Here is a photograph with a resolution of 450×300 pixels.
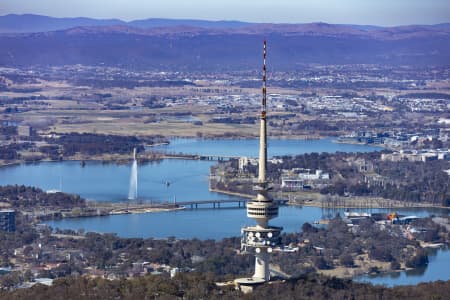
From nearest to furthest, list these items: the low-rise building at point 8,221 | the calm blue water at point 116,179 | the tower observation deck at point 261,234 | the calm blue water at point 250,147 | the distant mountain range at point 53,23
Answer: the tower observation deck at point 261,234, the low-rise building at point 8,221, the calm blue water at point 116,179, the calm blue water at point 250,147, the distant mountain range at point 53,23

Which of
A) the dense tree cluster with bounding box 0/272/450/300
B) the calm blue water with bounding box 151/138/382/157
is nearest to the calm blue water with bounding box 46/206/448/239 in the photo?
the dense tree cluster with bounding box 0/272/450/300

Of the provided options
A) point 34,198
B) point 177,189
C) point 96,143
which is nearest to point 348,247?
point 34,198

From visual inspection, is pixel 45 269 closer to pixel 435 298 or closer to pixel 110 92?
pixel 435 298

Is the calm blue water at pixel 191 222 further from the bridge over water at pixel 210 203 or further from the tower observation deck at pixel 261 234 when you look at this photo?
the tower observation deck at pixel 261 234

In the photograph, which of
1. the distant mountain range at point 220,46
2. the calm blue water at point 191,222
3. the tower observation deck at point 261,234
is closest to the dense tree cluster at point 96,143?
the calm blue water at point 191,222

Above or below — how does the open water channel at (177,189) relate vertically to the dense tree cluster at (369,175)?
below

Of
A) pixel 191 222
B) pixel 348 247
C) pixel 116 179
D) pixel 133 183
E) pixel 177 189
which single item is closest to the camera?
pixel 348 247

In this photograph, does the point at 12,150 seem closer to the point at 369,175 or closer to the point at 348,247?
the point at 369,175
